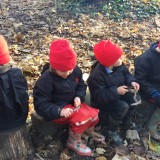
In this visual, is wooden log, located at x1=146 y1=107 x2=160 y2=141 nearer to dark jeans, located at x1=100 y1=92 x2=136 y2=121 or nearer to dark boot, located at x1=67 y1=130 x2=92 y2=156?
dark jeans, located at x1=100 y1=92 x2=136 y2=121

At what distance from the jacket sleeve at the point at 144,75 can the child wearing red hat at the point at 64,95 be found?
0.91 meters

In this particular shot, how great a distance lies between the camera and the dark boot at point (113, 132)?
462cm

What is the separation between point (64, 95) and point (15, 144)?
0.86 m

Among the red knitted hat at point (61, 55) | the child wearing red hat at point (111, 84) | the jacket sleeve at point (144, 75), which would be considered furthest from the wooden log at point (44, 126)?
the jacket sleeve at point (144, 75)

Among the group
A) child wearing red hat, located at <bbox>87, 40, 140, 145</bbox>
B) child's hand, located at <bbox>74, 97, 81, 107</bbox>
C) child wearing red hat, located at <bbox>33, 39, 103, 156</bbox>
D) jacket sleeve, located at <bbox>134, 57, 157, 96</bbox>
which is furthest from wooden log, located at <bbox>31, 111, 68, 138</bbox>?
jacket sleeve, located at <bbox>134, 57, 157, 96</bbox>

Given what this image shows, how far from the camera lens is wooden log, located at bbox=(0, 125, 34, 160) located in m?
3.86

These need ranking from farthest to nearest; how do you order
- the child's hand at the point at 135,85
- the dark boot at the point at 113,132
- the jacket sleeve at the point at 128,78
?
1. the dark boot at the point at 113,132
2. the jacket sleeve at the point at 128,78
3. the child's hand at the point at 135,85

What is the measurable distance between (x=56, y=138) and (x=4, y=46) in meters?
1.57

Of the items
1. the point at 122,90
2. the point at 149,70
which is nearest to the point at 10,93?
the point at 122,90

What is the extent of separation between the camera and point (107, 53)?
13.6ft

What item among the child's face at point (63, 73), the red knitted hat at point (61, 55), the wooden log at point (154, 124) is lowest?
the wooden log at point (154, 124)

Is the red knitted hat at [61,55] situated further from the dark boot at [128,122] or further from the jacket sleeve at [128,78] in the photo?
the dark boot at [128,122]

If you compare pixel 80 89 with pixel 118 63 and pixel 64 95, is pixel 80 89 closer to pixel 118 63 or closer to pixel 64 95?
pixel 64 95

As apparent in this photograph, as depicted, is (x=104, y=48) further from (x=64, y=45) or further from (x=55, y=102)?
(x=55, y=102)
